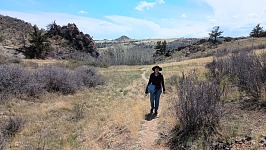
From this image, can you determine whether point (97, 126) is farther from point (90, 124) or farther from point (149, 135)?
point (149, 135)

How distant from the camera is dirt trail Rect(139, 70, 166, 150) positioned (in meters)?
8.10

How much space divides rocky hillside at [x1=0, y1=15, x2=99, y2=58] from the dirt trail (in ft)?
191

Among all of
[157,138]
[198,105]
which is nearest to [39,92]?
[157,138]

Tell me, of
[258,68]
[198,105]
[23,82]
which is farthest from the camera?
[23,82]

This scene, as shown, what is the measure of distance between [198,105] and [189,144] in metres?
1.08

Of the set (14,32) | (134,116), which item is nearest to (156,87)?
(134,116)

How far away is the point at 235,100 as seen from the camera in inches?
391

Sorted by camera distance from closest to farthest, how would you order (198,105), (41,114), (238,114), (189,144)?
(189,144) < (198,105) < (238,114) < (41,114)

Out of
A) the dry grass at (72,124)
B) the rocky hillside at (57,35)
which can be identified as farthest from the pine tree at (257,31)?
the dry grass at (72,124)

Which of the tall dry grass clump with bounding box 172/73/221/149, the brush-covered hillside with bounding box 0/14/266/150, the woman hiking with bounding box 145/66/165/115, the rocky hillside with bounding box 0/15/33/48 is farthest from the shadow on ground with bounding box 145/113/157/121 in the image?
the rocky hillside with bounding box 0/15/33/48

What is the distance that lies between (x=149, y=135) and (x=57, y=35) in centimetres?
7605

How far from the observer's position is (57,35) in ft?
265

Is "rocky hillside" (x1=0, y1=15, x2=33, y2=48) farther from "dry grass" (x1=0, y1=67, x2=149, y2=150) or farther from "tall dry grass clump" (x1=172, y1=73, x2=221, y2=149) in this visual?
"tall dry grass clump" (x1=172, y1=73, x2=221, y2=149)

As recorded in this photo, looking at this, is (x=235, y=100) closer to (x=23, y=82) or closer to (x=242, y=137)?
(x=242, y=137)
